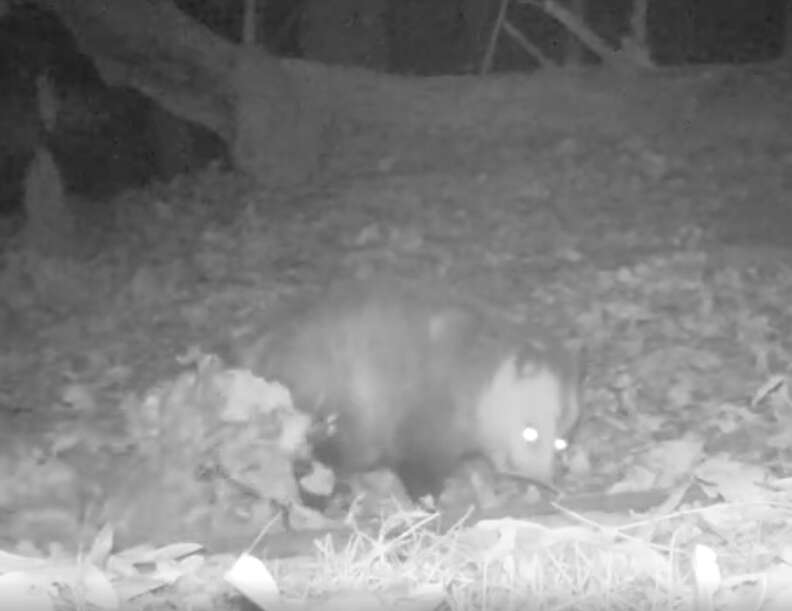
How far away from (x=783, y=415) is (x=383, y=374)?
0.85 meters

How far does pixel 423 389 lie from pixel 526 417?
21 centimetres

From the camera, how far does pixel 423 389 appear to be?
2.70 meters

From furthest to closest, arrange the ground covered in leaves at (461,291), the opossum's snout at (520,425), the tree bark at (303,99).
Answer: the tree bark at (303,99) < the opossum's snout at (520,425) < the ground covered in leaves at (461,291)

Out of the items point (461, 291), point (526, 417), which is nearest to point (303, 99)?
point (461, 291)

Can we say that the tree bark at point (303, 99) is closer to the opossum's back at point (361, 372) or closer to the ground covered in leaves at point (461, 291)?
the ground covered in leaves at point (461, 291)

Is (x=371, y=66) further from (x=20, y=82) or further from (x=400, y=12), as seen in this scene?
(x=20, y=82)

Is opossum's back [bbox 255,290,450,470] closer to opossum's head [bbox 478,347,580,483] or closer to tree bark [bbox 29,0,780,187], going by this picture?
opossum's head [bbox 478,347,580,483]

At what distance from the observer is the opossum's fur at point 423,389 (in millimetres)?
2662

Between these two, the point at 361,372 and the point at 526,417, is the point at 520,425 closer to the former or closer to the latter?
the point at 526,417

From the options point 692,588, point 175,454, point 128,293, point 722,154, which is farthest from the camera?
point 722,154

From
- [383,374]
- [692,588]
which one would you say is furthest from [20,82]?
[692,588]

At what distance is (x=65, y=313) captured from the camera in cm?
283

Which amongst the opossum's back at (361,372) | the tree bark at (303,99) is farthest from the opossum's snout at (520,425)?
the tree bark at (303,99)

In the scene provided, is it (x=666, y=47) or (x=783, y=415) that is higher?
(x=666, y=47)
